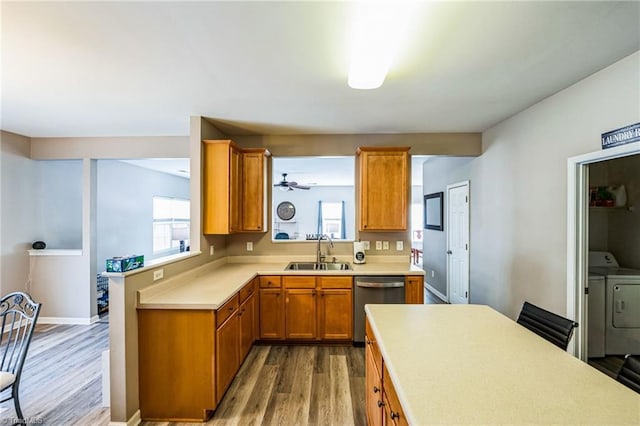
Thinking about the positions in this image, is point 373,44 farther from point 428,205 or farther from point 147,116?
point 428,205

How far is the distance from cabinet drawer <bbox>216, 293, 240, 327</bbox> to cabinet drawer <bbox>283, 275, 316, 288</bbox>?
2.46 feet

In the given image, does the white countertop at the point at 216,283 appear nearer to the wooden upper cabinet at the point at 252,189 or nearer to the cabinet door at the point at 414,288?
the cabinet door at the point at 414,288

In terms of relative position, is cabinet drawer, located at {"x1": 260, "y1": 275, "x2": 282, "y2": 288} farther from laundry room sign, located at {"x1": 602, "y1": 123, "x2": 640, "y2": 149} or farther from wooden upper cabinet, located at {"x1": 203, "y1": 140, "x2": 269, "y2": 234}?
laundry room sign, located at {"x1": 602, "y1": 123, "x2": 640, "y2": 149}

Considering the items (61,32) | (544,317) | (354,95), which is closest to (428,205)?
(354,95)

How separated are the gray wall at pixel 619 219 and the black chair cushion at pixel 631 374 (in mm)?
3117

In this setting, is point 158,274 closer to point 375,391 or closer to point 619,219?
point 375,391

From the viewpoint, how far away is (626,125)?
1926 mm

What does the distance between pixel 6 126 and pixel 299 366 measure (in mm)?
4590

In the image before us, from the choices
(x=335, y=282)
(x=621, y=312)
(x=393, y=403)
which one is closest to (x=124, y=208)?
(x=335, y=282)

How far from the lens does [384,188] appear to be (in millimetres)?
3508

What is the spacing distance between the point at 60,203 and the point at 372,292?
15.8ft

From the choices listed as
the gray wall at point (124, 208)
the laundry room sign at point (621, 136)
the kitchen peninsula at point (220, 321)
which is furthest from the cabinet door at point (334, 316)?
the gray wall at point (124, 208)

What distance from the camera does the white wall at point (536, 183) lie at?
2.08 m

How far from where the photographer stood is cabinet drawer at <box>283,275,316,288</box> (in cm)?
325
